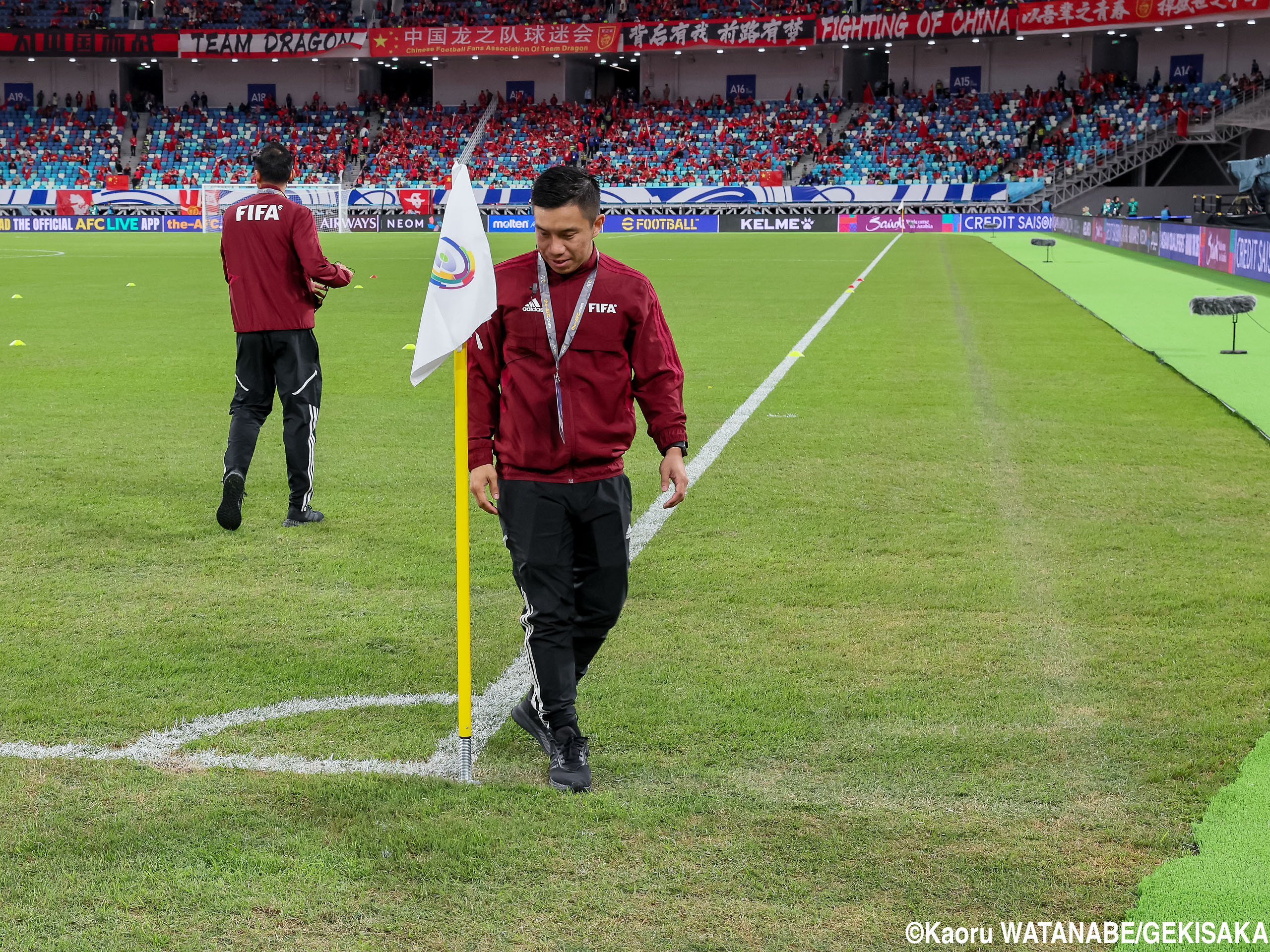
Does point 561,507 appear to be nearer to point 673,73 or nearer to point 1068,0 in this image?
point 1068,0

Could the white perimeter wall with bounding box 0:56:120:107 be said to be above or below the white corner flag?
above

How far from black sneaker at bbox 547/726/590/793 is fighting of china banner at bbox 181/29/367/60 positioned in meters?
68.9

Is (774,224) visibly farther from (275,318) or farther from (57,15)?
(275,318)

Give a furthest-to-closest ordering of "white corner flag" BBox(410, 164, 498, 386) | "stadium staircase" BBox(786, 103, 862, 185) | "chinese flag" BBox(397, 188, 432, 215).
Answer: "stadium staircase" BBox(786, 103, 862, 185) → "chinese flag" BBox(397, 188, 432, 215) → "white corner flag" BBox(410, 164, 498, 386)

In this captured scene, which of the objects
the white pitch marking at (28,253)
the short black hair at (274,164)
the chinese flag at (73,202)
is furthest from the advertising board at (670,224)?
the short black hair at (274,164)

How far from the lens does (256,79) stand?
241 ft

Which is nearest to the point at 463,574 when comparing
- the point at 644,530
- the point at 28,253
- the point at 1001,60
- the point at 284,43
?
the point at 644,530

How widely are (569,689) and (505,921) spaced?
1.01 meters

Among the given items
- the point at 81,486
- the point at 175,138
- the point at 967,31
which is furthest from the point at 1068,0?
the point at 81,486

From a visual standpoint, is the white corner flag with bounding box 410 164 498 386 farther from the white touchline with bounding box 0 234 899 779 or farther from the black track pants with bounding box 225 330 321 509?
the black track pants with bounding box 225 330 321 509

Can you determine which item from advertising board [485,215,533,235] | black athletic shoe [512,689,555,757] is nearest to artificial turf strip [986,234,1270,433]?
black athletic shoe [512,689,555,757]

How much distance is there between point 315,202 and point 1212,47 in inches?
1605

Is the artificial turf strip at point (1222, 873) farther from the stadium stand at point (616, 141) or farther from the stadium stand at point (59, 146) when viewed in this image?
the stadium stand at point (59, 146)

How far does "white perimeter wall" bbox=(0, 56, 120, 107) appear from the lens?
237 feet
